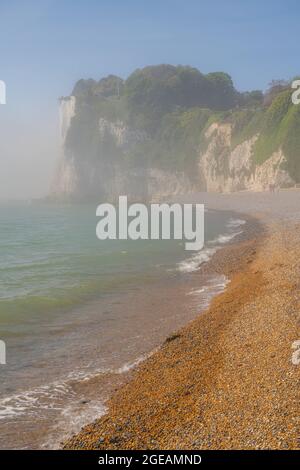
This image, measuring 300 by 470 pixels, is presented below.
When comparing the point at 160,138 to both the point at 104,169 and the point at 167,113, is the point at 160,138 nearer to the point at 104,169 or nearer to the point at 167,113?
the point at 167,113

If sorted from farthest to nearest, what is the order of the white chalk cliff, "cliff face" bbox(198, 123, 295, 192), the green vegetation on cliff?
the green vegetation on cliff < the white chalk cliff < "cliff face" bbox(198, 123, 295, 192)

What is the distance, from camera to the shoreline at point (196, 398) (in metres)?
5.87

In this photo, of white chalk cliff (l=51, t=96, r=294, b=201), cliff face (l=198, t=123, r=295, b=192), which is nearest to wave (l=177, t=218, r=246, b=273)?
cliff face (l=198, t=123, r=295, b=192)

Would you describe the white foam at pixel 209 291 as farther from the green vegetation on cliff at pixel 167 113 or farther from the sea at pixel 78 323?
the green vegetation on cliff at pixel 167 113

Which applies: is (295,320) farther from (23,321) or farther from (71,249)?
(71,249)

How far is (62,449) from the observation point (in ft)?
21.5

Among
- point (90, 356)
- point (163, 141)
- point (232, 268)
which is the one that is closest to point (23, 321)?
point (90, 356)

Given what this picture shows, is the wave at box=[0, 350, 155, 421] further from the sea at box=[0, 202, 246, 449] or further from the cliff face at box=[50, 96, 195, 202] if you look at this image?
the cliff face at box=[50, 96, 195, 202]

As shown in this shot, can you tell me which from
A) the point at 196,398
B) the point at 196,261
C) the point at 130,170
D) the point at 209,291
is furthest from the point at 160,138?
the point at 196,398

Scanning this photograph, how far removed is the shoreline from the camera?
5.87 metres

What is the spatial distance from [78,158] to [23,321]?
109 metres

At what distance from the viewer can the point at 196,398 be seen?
7.35 metres

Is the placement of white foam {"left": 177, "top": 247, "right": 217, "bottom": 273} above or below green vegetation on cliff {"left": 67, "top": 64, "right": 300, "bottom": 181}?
below

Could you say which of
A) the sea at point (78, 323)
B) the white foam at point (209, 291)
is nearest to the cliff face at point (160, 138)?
the sea at point (78, 323)
